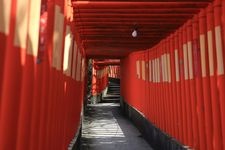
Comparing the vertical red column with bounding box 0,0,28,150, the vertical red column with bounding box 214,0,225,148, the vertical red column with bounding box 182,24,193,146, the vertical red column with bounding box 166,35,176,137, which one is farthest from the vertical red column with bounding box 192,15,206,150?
the vertical red column with bounding box 0,0,28,150

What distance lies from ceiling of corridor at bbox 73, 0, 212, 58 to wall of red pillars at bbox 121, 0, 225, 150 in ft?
0.80

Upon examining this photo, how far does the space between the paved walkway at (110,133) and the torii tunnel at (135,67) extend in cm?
9

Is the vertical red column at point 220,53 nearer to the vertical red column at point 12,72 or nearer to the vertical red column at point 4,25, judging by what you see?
the vertical red column at point 12,72

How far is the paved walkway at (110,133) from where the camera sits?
11.7 m

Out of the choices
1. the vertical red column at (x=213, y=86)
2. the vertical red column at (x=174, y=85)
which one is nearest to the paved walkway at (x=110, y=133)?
the vertical red column at (x=174, y=85)

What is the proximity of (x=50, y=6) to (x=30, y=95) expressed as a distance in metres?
1.15

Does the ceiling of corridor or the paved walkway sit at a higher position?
the ceiling of corridor

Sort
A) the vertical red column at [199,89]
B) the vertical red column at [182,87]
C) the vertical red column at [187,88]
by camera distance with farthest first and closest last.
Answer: the vertical red column at [182,87] < the vertical red column at [187,88] < the vertical red column at [199,89]

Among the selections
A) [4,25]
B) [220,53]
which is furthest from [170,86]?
[4,25]

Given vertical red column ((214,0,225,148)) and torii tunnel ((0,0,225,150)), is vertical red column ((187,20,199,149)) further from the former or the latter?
vertical red column ((214,0,225,148))

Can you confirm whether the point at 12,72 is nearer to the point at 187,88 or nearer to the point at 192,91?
the point at 192,91

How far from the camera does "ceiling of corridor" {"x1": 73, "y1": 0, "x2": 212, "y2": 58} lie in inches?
258

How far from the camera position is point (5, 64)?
1973 millimetres

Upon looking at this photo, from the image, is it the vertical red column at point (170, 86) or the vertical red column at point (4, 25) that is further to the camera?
the vertical red column at point (170, 86)
